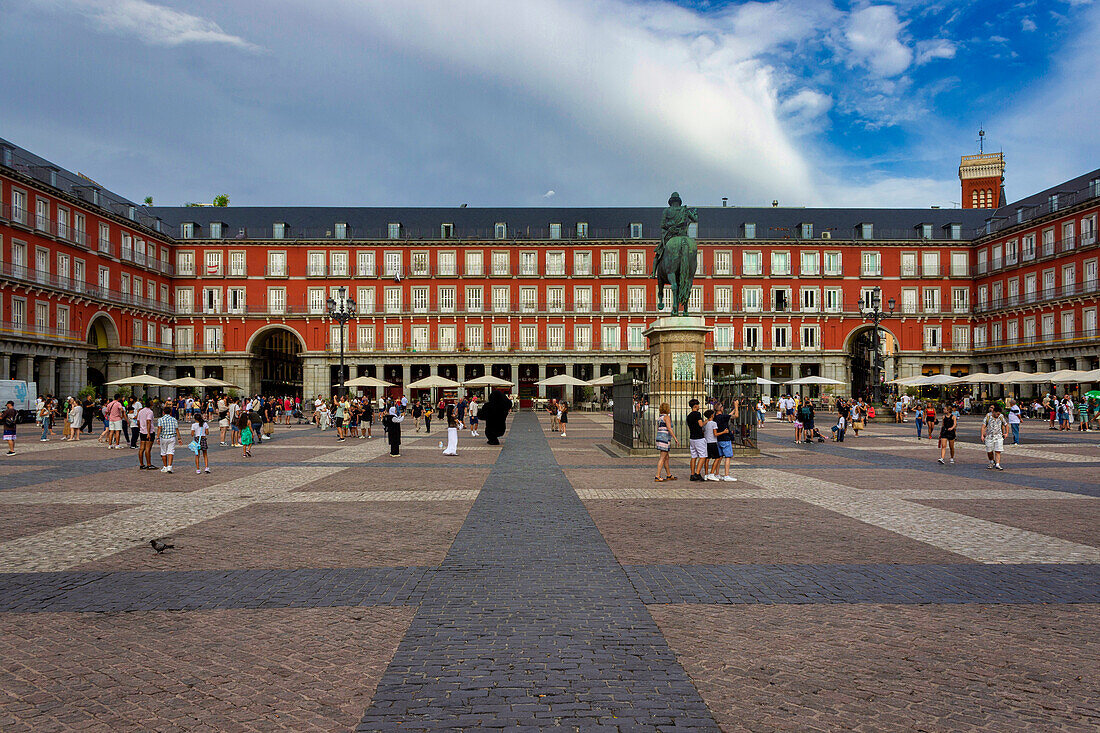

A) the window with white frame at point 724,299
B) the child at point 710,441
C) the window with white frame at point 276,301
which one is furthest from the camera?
the window with white frame at point 724,299

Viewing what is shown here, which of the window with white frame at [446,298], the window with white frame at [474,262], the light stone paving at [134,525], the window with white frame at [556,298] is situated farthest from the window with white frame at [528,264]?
the light stone paving at [134,525]

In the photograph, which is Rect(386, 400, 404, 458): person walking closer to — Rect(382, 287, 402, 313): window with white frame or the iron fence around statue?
the iron fence around statue

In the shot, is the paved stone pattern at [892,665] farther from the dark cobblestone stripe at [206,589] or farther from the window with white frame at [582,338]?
the window with white frame at [582,338]

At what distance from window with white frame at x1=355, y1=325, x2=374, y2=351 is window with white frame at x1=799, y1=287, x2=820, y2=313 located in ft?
119

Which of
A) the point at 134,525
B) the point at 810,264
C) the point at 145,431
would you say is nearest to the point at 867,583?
the point at 134,525

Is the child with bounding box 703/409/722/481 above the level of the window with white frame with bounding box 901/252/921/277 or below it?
below

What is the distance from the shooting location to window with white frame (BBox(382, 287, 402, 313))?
5919 centimetres

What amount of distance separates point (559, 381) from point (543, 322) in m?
17.0

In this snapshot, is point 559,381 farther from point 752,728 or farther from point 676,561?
point 752,728

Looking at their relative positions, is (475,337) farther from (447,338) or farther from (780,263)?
(780,263)

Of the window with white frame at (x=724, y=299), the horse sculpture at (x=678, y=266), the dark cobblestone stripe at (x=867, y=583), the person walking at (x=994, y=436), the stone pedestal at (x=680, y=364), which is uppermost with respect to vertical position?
the window with white frame at (x=724, y=299)

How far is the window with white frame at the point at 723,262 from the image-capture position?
196ft

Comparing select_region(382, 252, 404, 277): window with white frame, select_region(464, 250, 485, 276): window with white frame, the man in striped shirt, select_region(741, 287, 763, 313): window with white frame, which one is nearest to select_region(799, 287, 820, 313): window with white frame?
select_region(741, 287, 763, 313): window with white frame

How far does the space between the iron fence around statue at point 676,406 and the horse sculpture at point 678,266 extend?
80.4 inches
